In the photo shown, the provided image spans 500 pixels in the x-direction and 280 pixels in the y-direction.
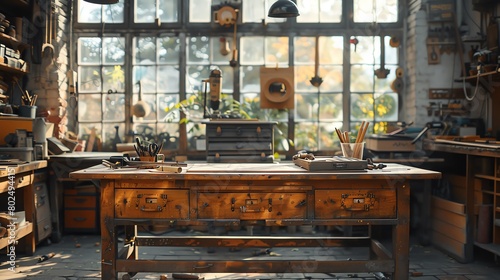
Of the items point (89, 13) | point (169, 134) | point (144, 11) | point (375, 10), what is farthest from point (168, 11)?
point (375, 10)

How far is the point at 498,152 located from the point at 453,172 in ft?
4.22

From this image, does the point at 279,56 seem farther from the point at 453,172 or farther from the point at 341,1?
the point at 453,172

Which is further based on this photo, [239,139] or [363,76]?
[363,76]

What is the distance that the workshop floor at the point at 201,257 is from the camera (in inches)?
160

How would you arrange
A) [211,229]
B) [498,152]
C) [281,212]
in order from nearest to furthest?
[281,212], [498,152], [211,229]

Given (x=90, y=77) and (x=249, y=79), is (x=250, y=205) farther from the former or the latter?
(x=90, y=77)

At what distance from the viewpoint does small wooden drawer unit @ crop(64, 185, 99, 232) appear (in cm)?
539

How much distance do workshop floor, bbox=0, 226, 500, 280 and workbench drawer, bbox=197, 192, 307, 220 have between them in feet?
3.84

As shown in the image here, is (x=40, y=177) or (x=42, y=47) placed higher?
(x=42, y=47)

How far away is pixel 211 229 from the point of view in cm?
524

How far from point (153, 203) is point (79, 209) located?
2.67 metres

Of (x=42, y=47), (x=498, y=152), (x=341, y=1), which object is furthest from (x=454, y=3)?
(x=42, y=47)

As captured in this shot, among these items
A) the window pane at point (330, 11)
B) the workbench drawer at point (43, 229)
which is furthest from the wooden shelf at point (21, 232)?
the window pane at point (330, 11)

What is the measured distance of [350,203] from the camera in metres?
3.11
